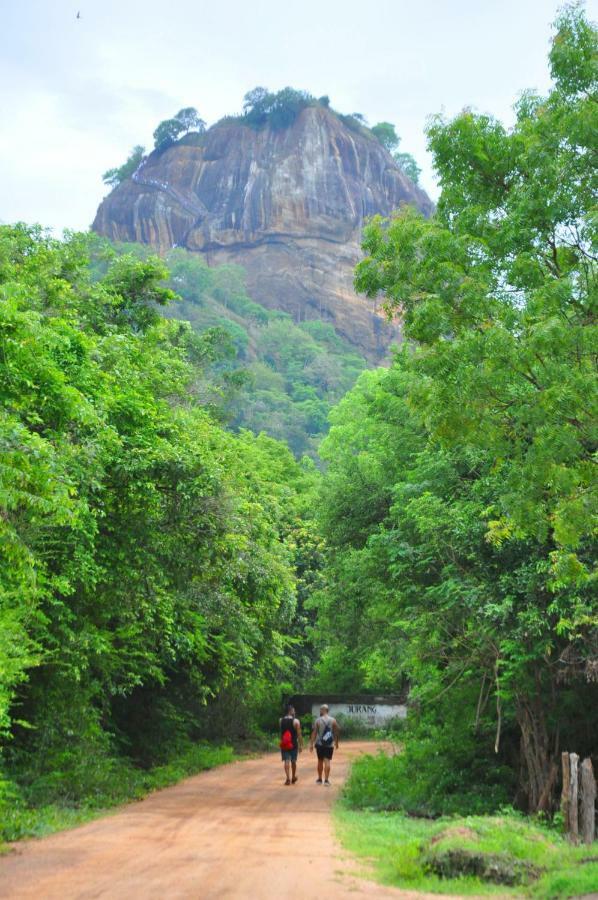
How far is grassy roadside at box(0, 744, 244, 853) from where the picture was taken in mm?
11148

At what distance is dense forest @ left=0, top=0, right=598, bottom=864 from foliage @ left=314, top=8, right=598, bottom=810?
33mm

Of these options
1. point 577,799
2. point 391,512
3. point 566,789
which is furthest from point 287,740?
point 577,799

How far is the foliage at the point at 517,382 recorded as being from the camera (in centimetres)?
834

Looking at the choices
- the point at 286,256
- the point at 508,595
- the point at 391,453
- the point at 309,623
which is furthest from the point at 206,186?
the point at 508,595

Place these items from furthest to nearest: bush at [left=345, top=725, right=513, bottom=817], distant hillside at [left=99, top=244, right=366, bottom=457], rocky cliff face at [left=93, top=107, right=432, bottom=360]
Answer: rocky cliff face at [left=93, top=107, right=432, bottom=360]
distant hillside at [left=99, top=244, right=366, bottom=457]
bush at [left=345, top=725, right=513, bottom=817]

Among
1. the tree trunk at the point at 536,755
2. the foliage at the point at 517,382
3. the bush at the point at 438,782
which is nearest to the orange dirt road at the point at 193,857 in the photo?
the bush at the point at 438,782

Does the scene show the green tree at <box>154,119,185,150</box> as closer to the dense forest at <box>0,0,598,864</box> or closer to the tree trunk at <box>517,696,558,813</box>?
the dense forest at <box>0,0,598,864</box>

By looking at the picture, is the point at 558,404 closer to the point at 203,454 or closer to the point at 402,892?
the point at 402,892

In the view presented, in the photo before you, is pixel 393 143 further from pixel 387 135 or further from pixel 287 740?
pixel 287 740

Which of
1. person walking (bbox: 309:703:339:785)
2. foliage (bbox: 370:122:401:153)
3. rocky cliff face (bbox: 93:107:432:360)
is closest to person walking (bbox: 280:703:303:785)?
person walking (bbox: 309:703:339:785)

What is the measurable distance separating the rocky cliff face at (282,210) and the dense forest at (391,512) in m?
107

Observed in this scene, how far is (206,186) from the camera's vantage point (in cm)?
13825

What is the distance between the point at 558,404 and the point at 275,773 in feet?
55.7

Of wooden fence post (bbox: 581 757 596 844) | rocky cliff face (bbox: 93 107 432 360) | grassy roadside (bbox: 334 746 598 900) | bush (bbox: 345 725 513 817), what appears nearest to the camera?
grassy roadside (bbox: 334 746 598 900)
